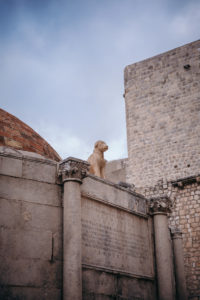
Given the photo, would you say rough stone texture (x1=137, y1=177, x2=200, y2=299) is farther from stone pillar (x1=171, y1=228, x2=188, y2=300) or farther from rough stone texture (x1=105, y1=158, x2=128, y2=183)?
stone pillar (x1=171, y1=228, x2=188, y2=300)

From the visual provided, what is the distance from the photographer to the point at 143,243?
1002 centimetres

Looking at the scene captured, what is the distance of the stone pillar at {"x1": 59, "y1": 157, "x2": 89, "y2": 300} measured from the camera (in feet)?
24.8

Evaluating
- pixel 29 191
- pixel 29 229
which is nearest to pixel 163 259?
pixel 29 229

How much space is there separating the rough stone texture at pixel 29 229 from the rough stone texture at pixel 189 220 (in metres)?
11.1

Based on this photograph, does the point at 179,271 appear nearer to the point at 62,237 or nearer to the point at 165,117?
the point at 62,237

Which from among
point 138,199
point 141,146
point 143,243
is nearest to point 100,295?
point 143,243

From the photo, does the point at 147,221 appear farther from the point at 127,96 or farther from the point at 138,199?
the point at 127,96

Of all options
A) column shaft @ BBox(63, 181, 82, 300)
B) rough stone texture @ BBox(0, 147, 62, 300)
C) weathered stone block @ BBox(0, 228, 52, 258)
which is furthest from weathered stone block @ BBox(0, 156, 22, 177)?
weathered stone block @ BBox(0, 228, 52, 258)

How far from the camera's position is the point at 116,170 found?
27.6m

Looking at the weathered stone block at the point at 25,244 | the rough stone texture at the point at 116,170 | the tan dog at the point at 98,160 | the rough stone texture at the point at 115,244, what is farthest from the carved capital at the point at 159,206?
the rough stone texture at the point at 116,170

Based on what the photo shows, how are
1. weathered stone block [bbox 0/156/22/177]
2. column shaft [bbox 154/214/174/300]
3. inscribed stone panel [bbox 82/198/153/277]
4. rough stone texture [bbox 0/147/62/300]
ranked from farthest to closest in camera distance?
column shaft [bbox 154/214/174/300], inscribed stone panel [bbox 82/198/153/277], weathered stone block [bbox 0/156/22/177], rough stone texture [bbox 0/147/62/300]

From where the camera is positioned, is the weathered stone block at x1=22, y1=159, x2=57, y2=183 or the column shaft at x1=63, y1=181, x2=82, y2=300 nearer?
the column shaft at x1=63, y1=181, x2=82, y2=300

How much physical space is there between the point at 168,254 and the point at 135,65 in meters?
16.5

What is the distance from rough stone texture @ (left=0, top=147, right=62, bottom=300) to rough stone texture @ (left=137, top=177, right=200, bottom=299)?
1110cm
